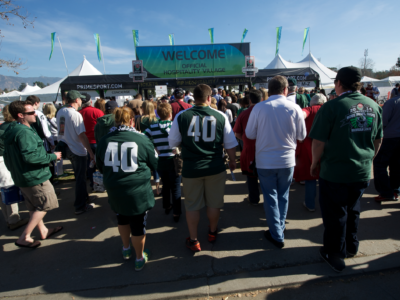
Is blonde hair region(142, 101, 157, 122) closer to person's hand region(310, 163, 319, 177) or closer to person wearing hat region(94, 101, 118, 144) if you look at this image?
person wearing hat region(94, 101, 118, 144)

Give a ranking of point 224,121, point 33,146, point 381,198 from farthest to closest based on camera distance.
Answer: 1. point 381,198
2. point 33,146
3. point 224,121

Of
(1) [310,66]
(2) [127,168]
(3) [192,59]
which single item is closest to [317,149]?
(2) [127,168]

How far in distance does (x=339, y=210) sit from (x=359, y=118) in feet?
3.03

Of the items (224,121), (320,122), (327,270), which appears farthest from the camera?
(224,121)

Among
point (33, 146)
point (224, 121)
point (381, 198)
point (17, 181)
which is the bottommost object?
point (381, 198)

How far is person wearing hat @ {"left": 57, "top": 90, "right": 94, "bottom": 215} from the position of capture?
3.71m

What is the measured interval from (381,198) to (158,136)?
3.81 m

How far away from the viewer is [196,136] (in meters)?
2.48

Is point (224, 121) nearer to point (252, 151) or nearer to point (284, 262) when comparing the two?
point (252, 151)

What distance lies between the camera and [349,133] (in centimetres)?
209

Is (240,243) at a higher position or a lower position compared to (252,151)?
lower

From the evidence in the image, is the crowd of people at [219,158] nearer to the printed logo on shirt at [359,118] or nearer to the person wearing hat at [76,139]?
the printed logo on shirt at [359,118]

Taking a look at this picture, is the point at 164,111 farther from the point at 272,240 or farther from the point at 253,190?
the point at 272,240

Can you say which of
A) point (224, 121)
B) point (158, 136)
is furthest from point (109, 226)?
point (224, 121)
